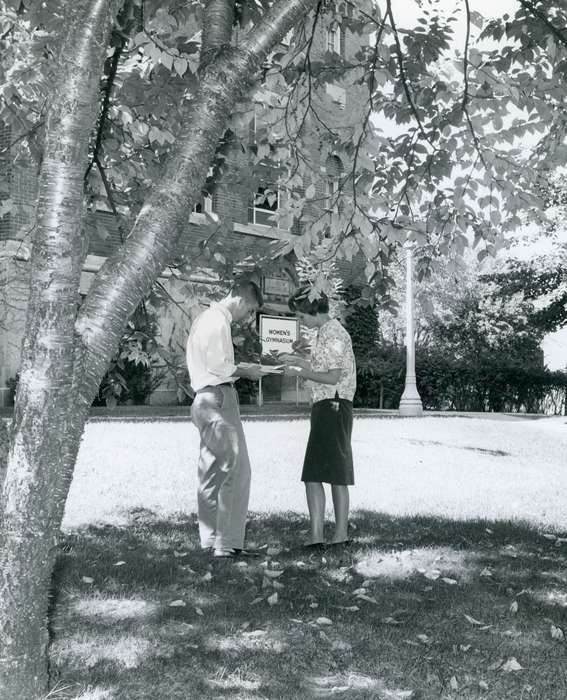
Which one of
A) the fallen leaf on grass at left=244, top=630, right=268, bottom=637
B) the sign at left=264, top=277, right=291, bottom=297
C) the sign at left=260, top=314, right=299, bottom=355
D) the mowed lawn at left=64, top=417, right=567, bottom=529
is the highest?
the sign at left=264, top=277, right=291, bottom=297

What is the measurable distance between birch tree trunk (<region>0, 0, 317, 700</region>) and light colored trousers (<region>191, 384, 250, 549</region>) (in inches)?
108

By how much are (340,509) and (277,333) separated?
10448mm

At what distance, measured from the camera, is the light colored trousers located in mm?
6164

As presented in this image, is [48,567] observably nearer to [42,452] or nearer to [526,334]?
[42,452]

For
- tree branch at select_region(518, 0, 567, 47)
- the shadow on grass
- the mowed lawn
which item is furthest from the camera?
the mowed lawn

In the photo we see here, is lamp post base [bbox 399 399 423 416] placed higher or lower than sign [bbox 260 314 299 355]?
lower

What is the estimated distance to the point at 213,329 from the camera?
20.1ft

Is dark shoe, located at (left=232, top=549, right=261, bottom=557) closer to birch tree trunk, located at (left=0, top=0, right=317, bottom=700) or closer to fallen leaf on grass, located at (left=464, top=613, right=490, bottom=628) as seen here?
fallen leaf on grass, located at (left=464, top=613, right=490, bottom=628)

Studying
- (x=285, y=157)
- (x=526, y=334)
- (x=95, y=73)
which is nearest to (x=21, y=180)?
(x=285, y=157)

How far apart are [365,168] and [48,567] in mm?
4800

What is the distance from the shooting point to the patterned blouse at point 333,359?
633cm

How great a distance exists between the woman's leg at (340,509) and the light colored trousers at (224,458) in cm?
69

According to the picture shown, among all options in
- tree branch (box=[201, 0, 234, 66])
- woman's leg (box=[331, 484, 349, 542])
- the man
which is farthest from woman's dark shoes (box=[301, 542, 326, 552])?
tree branch (box=[201, 0, 234, 66])

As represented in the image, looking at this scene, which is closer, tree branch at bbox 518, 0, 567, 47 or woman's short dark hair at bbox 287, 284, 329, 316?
tree branch at bbox 518, 0, 567, 47
